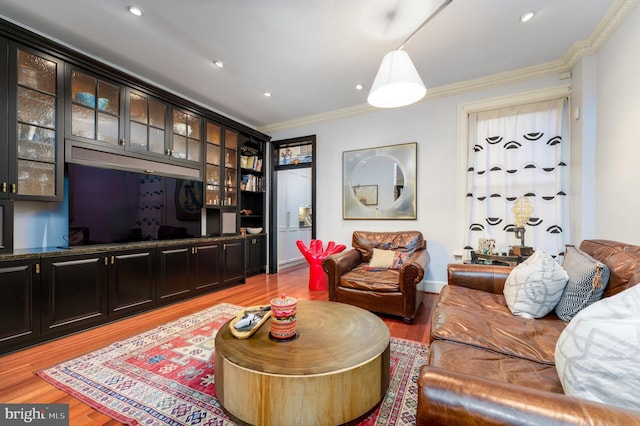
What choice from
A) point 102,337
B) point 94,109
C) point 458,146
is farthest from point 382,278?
point 94,109

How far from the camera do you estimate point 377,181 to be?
13.4 feet

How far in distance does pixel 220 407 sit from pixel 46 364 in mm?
1463

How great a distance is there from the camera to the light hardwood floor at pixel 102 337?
157cm

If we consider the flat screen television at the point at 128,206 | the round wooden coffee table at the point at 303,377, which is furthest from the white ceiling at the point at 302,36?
the round wooden coffee table at the point at 303,377

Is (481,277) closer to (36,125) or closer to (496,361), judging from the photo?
(496,361)

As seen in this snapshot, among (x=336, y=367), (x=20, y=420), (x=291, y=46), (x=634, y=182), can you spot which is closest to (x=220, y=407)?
(x=336, y=367)

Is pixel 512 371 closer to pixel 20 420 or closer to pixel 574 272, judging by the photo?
pixel 574 272

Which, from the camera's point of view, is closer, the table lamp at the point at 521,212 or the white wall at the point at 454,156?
the white wall at the point at 454,156

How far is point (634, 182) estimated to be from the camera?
2.00 metres

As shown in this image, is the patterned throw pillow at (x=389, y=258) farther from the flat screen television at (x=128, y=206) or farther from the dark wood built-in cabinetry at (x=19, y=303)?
the dark wood built-in cabinetry at (x=19, y=303)

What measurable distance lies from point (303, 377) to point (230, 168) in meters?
3.65

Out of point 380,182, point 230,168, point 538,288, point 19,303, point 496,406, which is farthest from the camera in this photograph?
point 230,168

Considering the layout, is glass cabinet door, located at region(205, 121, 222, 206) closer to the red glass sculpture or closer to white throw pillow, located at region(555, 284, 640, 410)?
the red glass sculpture

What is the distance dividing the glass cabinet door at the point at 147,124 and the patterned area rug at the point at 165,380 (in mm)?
2048
